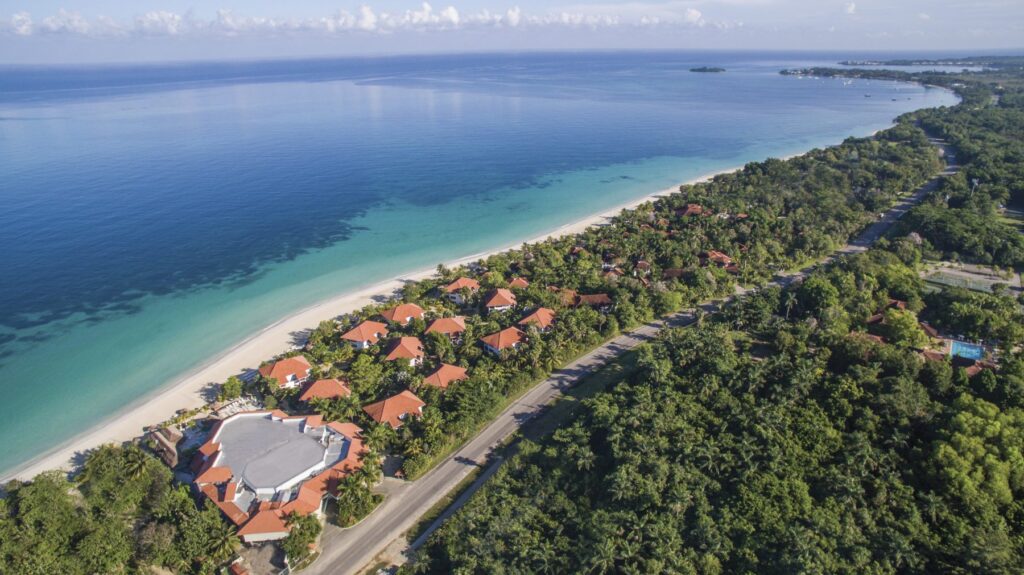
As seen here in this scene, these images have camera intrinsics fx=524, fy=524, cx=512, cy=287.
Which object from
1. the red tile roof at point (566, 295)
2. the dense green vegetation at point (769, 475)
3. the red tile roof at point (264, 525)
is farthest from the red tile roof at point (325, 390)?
the red tile roof at point (566, 295)

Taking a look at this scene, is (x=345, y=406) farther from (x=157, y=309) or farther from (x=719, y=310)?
(x=719, y=310)

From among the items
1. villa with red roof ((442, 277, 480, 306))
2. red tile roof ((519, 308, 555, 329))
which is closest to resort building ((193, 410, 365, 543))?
red tile roof ((519, 308, 555, 329))

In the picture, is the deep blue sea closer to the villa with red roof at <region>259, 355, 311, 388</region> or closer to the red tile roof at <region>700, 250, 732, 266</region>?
the villa with red roof at <region>259, 355, 311, 388</region>

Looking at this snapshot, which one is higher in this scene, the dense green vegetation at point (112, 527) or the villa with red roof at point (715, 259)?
the villa with red roof at point (715, 259)

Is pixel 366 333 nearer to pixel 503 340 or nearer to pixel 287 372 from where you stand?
pixel 287 372

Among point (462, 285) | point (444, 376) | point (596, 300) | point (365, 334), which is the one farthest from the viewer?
point (462, 285)

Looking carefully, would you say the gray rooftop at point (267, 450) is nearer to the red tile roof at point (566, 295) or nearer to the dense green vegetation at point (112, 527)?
the dense green vegetation at point (112, 527)

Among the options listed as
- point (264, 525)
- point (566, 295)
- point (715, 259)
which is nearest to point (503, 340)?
point (566, 295)

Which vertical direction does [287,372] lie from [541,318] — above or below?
below
